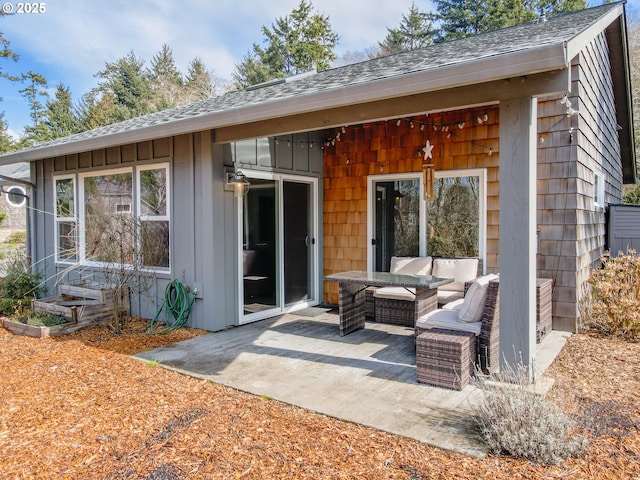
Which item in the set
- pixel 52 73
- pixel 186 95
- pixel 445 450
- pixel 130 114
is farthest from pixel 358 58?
pixel 445 450

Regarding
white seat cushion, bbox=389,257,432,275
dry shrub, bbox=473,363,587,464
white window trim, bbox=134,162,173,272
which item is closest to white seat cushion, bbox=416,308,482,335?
dry shrub, bbox=473,363,587,464

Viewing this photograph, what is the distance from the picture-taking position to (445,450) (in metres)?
2.47

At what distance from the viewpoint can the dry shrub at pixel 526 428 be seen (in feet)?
7.79

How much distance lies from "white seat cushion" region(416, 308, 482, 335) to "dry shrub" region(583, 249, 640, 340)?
84.8 inches

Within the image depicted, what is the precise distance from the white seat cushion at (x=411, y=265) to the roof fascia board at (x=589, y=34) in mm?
3061

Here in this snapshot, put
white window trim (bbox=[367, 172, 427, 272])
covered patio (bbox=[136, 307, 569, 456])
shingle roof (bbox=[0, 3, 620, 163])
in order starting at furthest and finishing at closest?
white window trim (bbox=[367, 172, 427, 272])
shingle roof (bbox=[0, 3, 620, 163])
covered patio (bbox=[136, 307, 569, 456])

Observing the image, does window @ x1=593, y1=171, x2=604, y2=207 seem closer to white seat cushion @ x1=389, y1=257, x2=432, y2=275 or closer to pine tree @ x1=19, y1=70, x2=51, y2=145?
white seat cushion @ x1=389, y1=257, x2=432, y2=275

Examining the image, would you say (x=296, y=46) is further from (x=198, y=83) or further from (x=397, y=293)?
(x=397, y=293)

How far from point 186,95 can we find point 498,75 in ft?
76.0

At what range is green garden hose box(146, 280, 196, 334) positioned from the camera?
5387 millimetres

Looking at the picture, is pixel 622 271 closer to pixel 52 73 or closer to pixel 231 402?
pixel 231 402

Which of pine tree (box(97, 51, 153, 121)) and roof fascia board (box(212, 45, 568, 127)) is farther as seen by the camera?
pine tree (box(97, 51, 153, 121))

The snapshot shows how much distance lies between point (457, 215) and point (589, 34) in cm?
255

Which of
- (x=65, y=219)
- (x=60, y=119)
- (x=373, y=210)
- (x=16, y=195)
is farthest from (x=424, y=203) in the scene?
(x=60, y=119)
